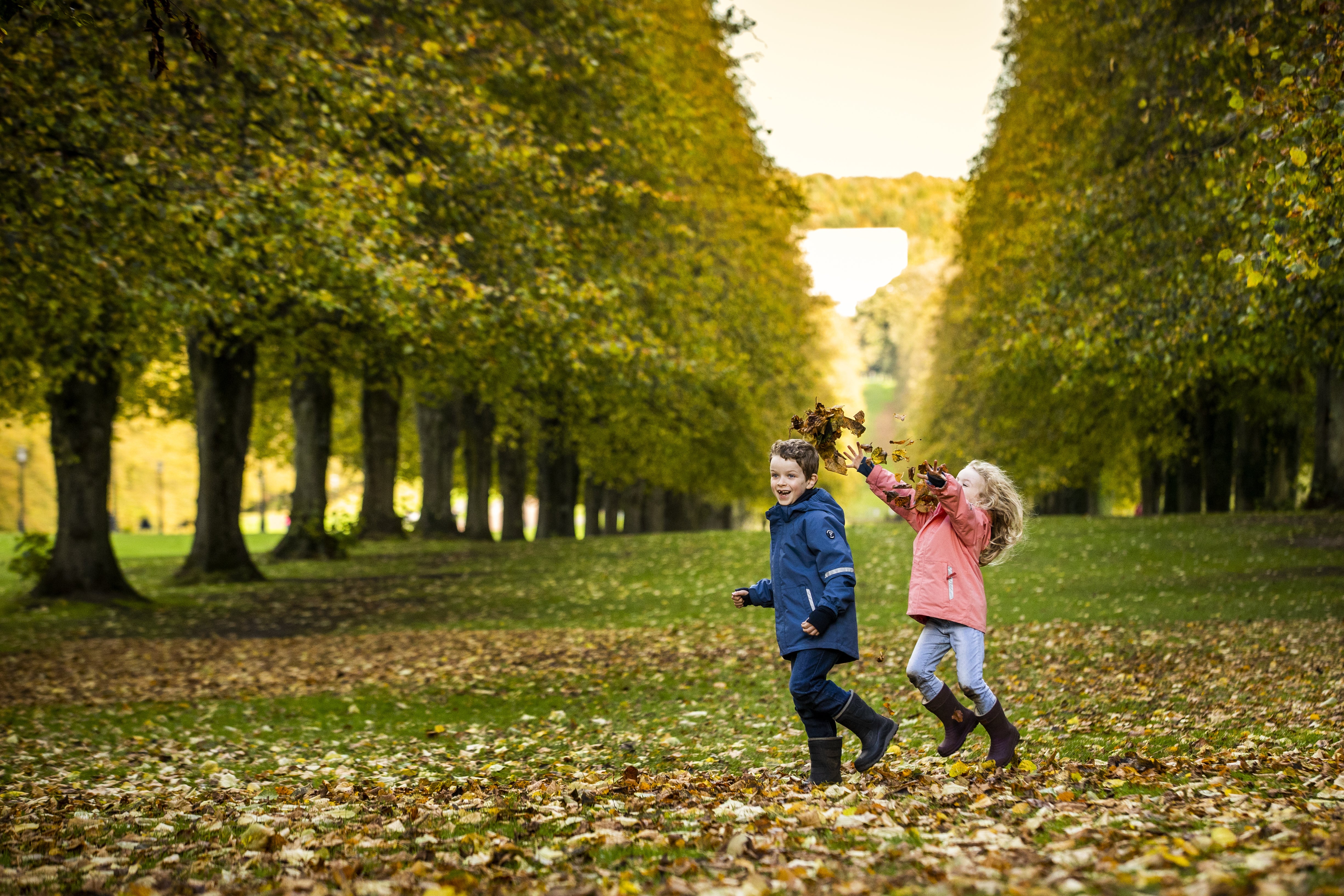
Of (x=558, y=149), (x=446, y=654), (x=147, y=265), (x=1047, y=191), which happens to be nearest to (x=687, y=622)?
(x=446, y=654)

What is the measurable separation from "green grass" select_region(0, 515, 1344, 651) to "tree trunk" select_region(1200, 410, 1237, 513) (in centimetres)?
367

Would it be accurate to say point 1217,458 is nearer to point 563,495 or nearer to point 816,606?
point 563,495

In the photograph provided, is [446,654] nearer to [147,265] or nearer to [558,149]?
[147,265]

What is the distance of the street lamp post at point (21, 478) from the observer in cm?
5259

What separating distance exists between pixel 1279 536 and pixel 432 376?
15997 millimetres

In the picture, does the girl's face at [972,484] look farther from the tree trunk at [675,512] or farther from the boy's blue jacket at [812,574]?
the tree trunk at [675,512]

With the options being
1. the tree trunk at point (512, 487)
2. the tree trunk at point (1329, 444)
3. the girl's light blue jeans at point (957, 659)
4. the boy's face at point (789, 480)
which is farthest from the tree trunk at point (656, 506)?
the boy's face at point (789, 480)

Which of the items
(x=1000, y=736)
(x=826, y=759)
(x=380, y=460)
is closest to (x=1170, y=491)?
(x=380, y=460)

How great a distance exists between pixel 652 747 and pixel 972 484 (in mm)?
3242

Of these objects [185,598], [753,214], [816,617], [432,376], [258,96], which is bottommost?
[185,598]

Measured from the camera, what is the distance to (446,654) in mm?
13438

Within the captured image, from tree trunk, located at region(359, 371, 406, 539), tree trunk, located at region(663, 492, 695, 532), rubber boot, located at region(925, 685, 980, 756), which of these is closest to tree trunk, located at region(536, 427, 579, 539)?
tree trunk, located at region(359, 371, 406, 539)

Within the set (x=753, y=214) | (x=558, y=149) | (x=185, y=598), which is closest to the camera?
(x=558, y=149)

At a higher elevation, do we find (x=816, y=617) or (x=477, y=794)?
(x=816, y=617)
